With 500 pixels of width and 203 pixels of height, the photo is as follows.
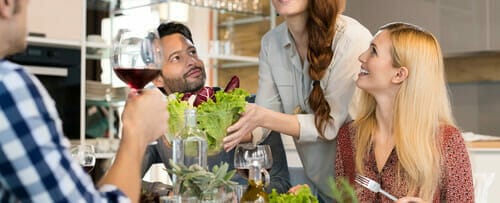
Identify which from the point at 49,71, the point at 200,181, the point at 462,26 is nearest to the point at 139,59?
the point at 200,181

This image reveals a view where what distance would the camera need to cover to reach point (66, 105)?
395 centimetres

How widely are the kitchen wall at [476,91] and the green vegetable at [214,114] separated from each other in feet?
10.3

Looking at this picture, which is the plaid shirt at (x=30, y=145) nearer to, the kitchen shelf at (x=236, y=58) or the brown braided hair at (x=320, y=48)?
the brown braided hair at (x=320, y=48)

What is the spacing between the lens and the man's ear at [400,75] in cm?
212

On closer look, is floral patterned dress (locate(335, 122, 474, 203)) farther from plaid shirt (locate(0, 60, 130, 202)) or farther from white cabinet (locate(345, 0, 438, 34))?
white cabinet (locate(345, 0, 438, 34))

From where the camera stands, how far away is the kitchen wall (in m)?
4.44

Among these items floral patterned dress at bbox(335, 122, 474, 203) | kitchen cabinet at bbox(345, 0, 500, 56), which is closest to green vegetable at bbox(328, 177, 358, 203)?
floral patterned dress at bbox(335, 122, 474, 203)

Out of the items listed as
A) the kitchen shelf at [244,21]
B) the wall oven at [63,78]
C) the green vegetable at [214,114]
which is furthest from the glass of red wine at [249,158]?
the kitchen shelf at [244,21]

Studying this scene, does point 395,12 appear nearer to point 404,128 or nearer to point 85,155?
point 404,128

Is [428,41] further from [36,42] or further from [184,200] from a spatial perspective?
[36,42]

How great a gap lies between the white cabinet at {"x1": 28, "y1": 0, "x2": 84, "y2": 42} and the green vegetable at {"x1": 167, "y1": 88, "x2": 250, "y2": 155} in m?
2.37

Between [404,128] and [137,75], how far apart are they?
1.12 metres

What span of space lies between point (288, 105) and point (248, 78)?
2.76m

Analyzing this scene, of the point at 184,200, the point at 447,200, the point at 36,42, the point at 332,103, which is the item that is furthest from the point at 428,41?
the point at 36,42
